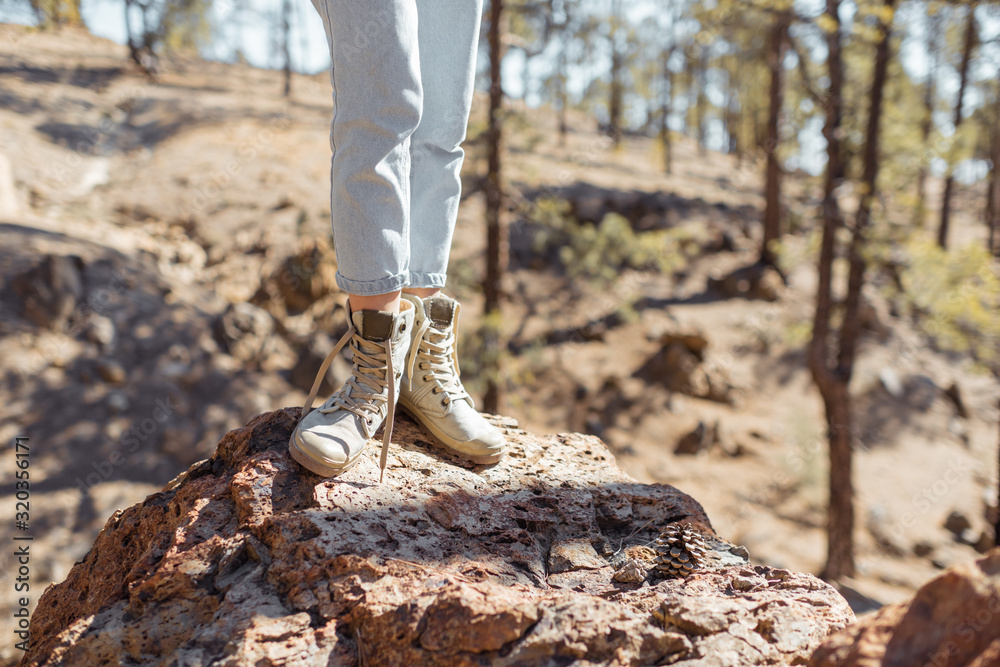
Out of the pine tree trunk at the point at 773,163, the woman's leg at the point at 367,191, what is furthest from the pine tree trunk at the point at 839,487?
the woman's leg at the point at 367,191

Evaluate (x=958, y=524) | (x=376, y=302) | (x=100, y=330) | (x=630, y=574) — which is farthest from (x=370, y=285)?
(x=958, y=524)

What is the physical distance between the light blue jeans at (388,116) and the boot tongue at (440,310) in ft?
0.29

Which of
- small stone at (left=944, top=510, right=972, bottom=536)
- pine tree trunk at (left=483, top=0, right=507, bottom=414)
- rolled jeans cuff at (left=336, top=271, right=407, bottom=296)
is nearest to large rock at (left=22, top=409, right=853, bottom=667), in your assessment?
rolled jeans cuff at (left=336, top=271, right=407, bottom=296)

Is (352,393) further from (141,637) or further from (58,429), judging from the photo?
(58,429)

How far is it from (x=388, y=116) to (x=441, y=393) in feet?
2.49

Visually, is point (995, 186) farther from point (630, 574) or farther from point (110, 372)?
point (110, 372)

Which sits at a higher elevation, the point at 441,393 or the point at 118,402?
the point at 441,393

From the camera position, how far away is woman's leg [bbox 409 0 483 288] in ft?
5.23

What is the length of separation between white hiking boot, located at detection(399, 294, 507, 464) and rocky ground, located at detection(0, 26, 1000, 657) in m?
2.17

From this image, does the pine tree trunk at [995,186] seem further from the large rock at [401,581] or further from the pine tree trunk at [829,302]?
the large rock at [401,581]

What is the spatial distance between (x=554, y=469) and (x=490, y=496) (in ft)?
1.01

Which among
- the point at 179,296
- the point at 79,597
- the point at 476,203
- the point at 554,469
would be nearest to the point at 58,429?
the point at 179,296

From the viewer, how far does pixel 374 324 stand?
147 cm

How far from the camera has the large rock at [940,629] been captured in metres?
0.81
